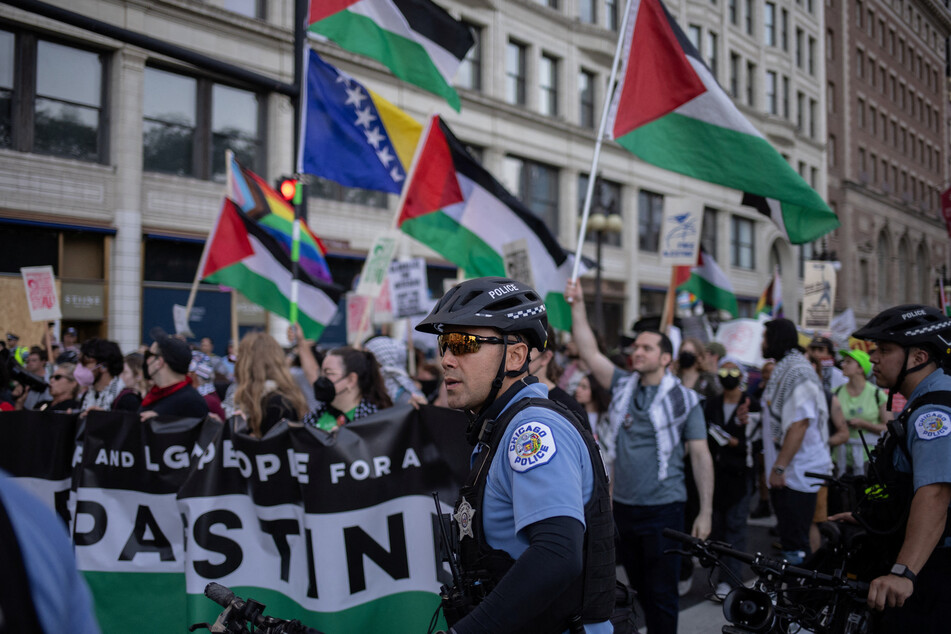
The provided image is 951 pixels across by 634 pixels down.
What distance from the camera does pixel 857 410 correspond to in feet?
26.2

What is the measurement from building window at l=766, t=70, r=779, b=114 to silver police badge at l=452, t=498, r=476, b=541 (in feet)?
139

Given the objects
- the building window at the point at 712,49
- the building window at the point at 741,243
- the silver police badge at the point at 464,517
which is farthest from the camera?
the building window at the point at 741,243

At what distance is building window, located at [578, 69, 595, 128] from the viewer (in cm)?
2980

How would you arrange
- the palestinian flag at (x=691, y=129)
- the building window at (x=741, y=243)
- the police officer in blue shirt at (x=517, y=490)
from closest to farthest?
the police officer in blue shirt at (x=517, y=490)
the palestinian flag at (x=691, y=129)
the building window at (x=741, y=243)

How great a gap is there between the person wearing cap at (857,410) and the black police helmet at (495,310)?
649cm

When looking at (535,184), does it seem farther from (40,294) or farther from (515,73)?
(40,294)

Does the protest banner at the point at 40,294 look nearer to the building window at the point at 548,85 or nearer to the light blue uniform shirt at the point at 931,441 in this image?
the light blue uniform shirt at the point at 931,441

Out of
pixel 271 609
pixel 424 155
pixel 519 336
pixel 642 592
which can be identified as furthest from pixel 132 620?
pixel 424 155

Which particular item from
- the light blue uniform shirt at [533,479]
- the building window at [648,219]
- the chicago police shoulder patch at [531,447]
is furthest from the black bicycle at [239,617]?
the building window at [648,219]

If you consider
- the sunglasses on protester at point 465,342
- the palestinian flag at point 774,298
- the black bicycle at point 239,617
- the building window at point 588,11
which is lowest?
the black bicycle at point 239,617

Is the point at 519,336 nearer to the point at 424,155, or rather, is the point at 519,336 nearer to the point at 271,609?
the point at 271,609

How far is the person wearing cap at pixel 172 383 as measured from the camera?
16.6 ft

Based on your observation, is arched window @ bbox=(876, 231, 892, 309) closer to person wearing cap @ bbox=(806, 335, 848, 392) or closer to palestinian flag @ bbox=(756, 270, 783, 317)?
palestinian flag @ bbox=(756, 270, 783, 317)

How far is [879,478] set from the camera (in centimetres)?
325
